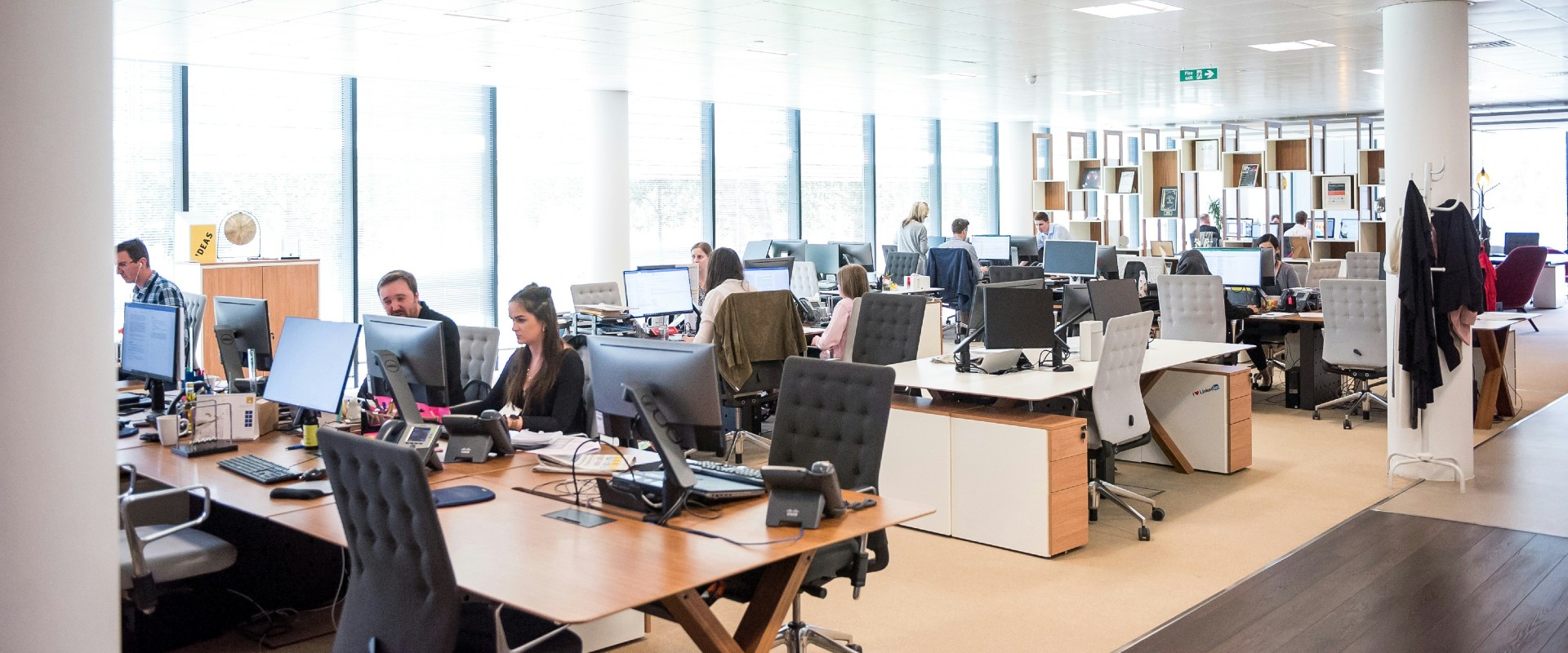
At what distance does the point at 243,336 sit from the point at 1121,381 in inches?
152

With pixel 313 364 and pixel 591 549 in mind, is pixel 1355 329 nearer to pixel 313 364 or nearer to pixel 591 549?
pixel 313 364

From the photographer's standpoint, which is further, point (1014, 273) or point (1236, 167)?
point (1236, 167)

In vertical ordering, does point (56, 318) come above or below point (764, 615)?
above

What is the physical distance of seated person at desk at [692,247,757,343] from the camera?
7223mm

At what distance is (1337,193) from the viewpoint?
14156mm

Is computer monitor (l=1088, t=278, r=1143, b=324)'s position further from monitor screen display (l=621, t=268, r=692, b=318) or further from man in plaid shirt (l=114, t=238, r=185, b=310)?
man in plaid shirt (l=114, t=238, r=185, b=310)

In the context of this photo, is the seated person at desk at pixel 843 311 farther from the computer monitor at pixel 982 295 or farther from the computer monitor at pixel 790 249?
the computer monitor at pixel 790 249

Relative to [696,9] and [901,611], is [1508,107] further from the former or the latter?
[901,611]

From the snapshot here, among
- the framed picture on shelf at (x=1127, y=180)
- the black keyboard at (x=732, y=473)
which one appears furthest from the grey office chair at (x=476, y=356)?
the framed picture on shelf at (x=1127, y=180)

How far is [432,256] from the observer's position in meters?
12.1

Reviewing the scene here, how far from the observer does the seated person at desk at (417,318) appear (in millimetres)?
4469

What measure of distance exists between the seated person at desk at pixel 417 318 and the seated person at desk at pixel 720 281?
209 centimetres

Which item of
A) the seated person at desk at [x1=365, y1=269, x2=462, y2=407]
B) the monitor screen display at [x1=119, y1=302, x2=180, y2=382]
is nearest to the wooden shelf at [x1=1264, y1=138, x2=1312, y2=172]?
the seated person at desk at [x1=365, y1=269, x2=462, y2=407]

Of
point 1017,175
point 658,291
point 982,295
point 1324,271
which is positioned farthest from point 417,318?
point 1017,175
